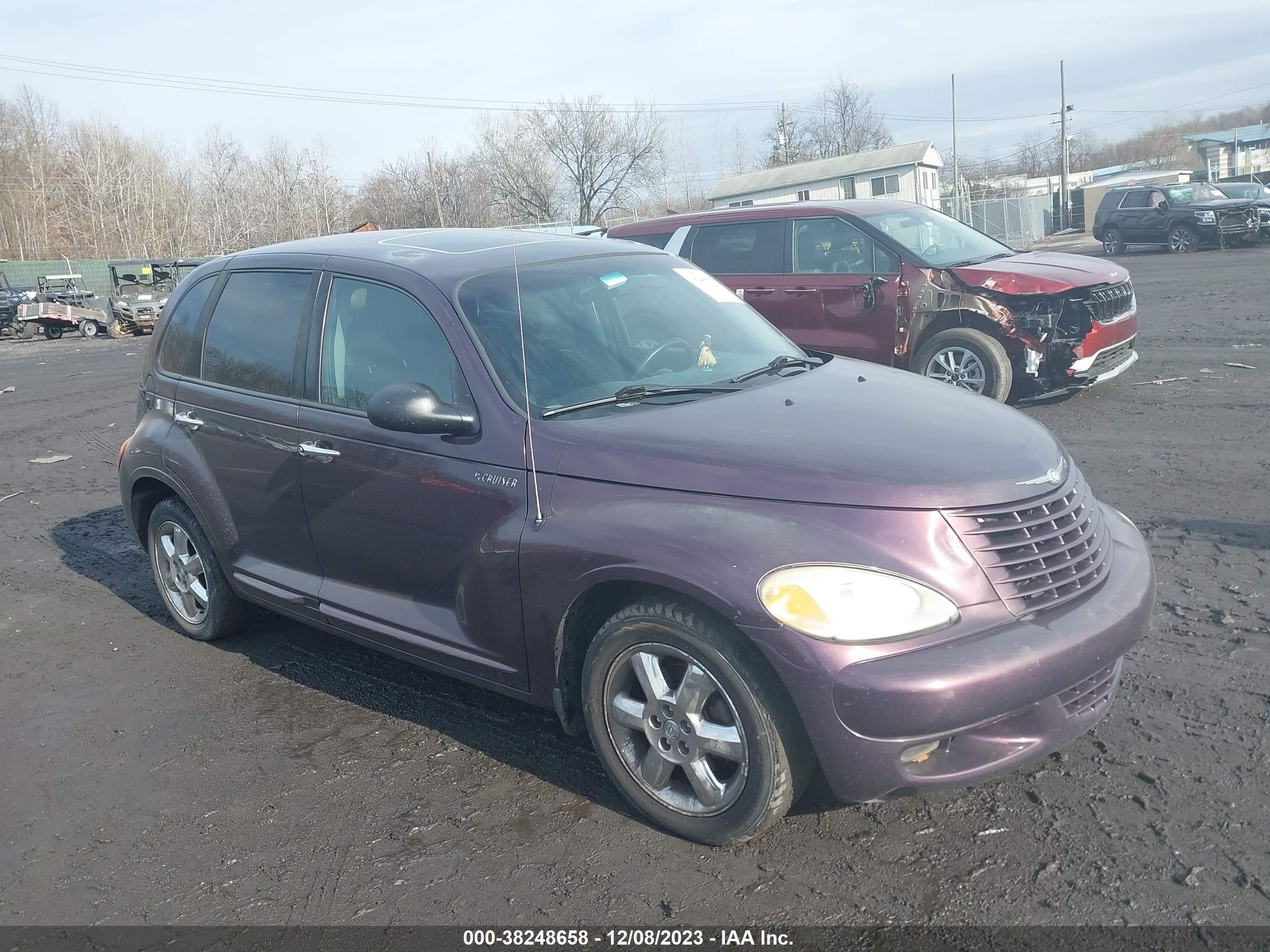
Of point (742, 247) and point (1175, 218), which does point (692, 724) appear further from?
point (1175, 218)

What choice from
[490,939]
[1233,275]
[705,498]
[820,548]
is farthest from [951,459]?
[1233,275]

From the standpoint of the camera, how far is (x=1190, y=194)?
2641cm

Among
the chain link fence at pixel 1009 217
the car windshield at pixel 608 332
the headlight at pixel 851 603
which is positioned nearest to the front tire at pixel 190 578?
the car windshield at pixel 608 332

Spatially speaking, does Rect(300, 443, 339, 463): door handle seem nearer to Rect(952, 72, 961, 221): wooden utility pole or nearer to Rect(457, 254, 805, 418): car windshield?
Rect(457, 254, 805, 418): car windshield

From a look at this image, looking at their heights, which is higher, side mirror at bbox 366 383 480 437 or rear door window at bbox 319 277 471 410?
rear door window at bbox 319 277 471 410

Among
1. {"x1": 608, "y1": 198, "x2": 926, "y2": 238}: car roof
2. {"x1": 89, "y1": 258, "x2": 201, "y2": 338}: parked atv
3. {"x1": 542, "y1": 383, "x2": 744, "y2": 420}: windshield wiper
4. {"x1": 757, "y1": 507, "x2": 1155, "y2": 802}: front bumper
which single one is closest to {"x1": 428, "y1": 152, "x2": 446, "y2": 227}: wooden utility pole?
{"x1": 608, "y1": 198, "x2": 926, "y2": 238}: car roof

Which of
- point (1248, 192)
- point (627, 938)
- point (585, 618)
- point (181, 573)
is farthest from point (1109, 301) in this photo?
point (1248, 192)

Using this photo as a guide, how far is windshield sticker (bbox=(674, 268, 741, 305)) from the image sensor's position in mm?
4715

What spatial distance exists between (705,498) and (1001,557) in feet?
2.85

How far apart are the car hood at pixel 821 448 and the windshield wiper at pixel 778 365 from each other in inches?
8.8

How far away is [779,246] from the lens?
30.9 ft

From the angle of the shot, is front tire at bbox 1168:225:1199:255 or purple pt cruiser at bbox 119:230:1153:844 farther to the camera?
front tire at bbox 1168:225:1199:255

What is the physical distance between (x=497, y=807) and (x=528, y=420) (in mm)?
1313

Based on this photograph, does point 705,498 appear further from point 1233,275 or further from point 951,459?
point 1233,275
